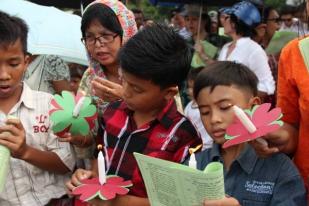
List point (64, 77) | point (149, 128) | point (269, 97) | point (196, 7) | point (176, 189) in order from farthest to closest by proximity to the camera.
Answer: point (196, 7), point (269, 97), point (64, 77), point (149, 128), point (176, 189)

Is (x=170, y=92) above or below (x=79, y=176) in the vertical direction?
above

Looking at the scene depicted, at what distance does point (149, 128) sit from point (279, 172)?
48cm

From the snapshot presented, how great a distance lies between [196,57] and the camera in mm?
5184

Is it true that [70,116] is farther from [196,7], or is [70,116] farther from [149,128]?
[196,7]

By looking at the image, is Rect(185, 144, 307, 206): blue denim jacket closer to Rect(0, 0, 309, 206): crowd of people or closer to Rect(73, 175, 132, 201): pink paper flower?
Rect(0, 0, 309, 206): crowd of people

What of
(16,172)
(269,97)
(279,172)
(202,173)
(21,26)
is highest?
(21,26)

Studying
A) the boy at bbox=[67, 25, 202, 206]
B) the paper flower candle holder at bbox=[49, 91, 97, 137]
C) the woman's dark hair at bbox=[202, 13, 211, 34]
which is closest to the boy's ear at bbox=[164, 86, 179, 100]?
the boy at bbox=[67, 25, 202, 206]

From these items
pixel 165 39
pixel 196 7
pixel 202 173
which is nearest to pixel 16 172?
pixel 165 39

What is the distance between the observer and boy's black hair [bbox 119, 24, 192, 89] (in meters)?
1.80

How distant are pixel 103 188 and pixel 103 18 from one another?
93 centimetres

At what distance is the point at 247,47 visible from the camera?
4500 millimetres

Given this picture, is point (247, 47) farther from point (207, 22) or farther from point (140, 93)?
point (140, 93)

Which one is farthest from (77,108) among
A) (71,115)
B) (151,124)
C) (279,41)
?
(279,41)

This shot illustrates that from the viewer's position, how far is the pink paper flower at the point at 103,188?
164cm
